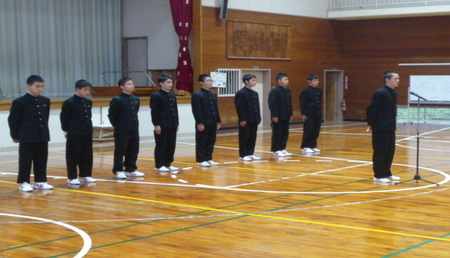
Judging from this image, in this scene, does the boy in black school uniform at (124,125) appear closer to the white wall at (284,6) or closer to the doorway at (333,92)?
the white wall at (284,6)

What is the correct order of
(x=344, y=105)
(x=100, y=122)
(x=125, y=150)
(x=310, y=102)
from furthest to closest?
(x=344, y=105)
(x=100, y=122)
(x=310, y=102)
(x=125, y=150)

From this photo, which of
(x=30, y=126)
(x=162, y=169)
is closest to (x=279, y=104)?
(x=162, y=169)

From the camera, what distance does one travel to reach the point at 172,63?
744 inches

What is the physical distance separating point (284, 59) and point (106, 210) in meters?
14.5

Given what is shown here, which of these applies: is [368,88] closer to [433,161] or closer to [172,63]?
[172,63]

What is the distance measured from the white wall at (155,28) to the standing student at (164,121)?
8457mm

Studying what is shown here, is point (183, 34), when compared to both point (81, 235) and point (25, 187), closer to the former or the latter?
point (25, 187)

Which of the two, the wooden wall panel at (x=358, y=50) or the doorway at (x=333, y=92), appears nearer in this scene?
the wooden wall panel at (x=358, y=50)

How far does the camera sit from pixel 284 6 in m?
21.0

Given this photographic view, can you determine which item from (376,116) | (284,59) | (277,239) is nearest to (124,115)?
(376,116)

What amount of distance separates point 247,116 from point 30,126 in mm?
4392

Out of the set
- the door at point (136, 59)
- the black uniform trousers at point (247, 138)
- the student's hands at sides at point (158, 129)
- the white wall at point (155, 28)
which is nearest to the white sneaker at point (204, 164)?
the black uniform trousers at point (247, 138)

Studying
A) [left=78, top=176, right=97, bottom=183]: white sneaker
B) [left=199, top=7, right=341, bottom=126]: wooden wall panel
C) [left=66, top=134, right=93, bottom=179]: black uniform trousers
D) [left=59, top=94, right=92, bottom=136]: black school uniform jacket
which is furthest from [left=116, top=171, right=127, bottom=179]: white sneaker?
[left=199, top=7, right=341, bottom=126]: wooden wall panel

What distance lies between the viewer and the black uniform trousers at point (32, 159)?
8.47 m
